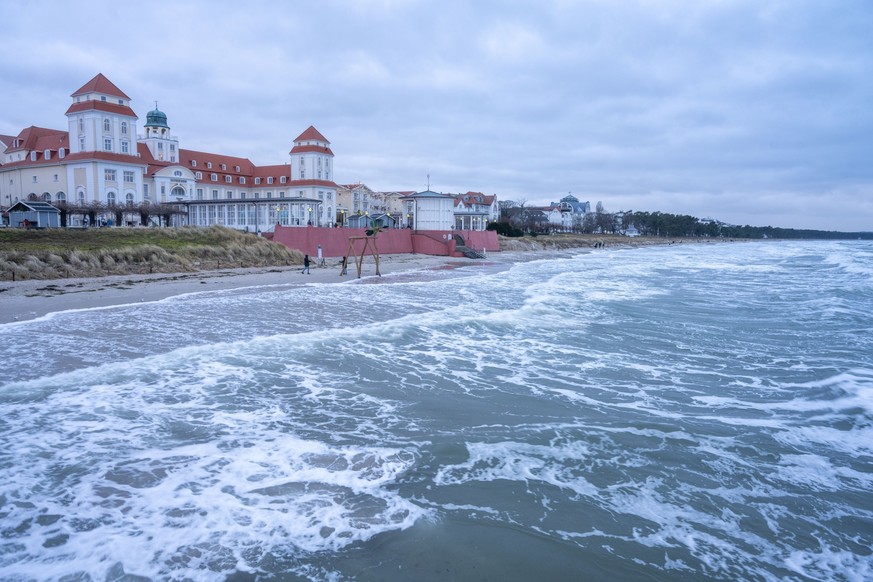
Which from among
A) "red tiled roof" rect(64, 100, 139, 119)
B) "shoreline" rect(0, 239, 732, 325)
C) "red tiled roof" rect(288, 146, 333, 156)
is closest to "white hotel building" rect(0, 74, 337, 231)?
"red tiled roof" rect(64, 100, 139, 119)

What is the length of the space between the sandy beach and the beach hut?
14318mm

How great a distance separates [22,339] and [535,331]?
42.1ft

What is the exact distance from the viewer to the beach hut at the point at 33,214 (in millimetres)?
36281

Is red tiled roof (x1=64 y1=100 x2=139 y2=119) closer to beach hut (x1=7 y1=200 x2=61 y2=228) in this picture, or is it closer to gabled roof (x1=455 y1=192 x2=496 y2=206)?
beach hut (x1=7 y1=200 x2=61 y2=228)

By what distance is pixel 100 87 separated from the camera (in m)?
60.9

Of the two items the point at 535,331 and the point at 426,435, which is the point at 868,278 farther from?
the point at 426,435

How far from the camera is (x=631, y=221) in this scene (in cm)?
16538

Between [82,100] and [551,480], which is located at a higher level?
[82,100]

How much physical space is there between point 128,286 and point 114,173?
43.5 metres

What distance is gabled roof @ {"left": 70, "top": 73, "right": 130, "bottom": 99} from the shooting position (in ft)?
→ 198

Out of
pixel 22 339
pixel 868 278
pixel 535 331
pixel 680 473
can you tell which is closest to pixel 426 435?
pixel 680 473

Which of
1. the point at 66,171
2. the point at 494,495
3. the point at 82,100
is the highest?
the point at 82,100

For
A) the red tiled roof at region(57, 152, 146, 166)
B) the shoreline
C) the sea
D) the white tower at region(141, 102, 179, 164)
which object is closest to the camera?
the sea

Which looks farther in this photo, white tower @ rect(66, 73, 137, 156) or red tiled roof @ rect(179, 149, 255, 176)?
red tiled roof @ rect(179, 149, 255, 176)
